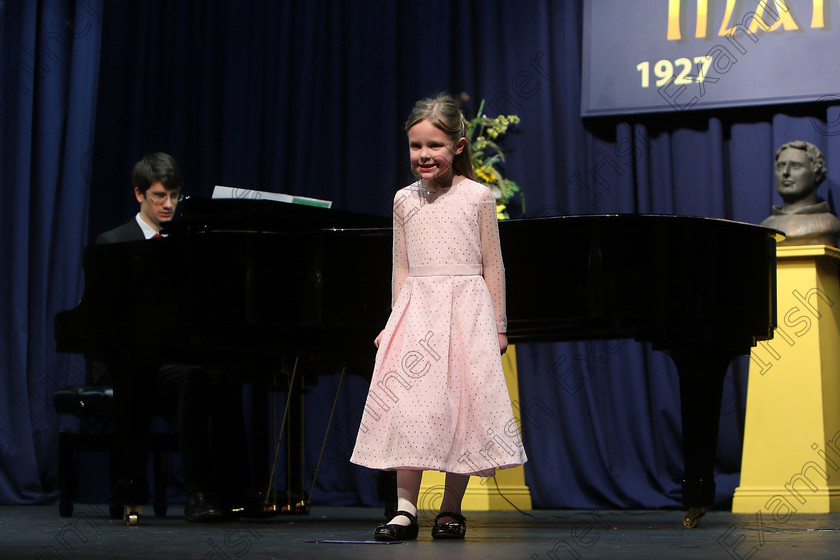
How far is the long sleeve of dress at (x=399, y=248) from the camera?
285cm

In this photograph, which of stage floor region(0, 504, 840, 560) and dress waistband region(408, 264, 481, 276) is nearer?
stage floor region(0, 504, 840, 560)

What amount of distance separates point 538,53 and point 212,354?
238 cm

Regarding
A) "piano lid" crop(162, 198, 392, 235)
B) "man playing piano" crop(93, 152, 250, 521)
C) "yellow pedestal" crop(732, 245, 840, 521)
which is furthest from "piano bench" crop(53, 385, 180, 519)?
"yellow pedestal" crop(732, 245, 840, 521)

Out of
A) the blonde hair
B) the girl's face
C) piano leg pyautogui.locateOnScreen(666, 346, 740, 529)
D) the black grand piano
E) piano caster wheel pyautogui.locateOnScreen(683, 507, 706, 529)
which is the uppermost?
the blonde hair

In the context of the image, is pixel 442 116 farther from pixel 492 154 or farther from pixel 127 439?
pixel 492 154

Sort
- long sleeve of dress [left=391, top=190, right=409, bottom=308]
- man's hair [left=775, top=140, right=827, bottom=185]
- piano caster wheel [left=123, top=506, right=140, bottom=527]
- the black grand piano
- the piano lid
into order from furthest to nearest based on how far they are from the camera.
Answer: man's hair [left=775, top=140, right=827, bottom=185]
piano caster wheel [left=123, top=506, right=140, bottom=527]
the piano lid
the black grand piano
long sleeve of dress [left=391, top=190, right=409, bottom=308]

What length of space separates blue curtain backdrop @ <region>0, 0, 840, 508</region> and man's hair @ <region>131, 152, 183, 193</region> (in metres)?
1.32

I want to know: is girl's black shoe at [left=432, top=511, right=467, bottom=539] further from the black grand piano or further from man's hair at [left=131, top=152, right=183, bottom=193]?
man's hair at [left=131, top=152, right=183, bottom=193]

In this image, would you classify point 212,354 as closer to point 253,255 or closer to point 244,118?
point 253,255

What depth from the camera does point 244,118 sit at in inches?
227

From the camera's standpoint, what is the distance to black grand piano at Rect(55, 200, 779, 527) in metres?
3.23

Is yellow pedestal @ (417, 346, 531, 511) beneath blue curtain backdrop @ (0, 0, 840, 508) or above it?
beneath

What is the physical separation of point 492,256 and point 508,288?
0.53m

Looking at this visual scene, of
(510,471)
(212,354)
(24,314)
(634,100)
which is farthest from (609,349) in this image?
(24,314)
